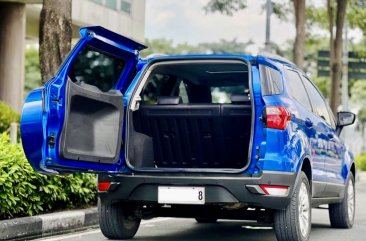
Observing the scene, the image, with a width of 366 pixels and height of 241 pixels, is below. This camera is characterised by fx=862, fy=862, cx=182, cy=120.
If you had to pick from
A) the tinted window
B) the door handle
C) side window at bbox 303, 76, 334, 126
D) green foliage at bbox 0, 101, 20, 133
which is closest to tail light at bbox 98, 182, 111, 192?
the door handle

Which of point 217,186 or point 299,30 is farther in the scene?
point 299,30

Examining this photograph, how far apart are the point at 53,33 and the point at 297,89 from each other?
11.0 feet

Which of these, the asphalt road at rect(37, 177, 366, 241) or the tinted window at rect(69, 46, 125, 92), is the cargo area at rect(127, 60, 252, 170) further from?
the tinted window at rect(69, 46, 125, 92)

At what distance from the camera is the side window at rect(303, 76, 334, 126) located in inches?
351

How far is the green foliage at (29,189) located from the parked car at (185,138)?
0.84 meters

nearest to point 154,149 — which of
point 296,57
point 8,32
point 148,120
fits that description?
point 148,120

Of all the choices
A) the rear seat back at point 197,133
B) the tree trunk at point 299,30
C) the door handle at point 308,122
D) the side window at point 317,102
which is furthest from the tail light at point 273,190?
the tree trunk at point 299,30

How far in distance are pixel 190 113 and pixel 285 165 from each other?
1171 millimetres

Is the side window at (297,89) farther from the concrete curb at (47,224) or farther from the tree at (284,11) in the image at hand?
the tree at (284,11)

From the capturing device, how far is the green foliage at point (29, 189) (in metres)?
8.02

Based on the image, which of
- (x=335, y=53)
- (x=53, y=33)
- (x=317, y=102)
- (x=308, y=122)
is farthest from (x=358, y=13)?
(x=308, y=122)

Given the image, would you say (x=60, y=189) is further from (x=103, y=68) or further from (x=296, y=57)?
(x=103, y=68)

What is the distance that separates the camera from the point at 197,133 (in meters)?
8.16

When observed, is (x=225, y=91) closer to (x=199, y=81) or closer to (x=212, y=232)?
(x=199, y=81)
